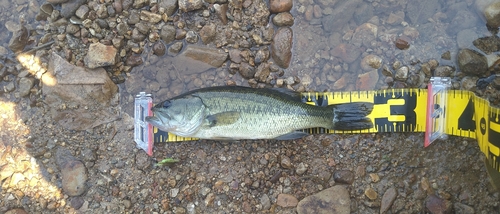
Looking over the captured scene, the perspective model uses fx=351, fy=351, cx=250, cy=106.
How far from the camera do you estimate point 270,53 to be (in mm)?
4859

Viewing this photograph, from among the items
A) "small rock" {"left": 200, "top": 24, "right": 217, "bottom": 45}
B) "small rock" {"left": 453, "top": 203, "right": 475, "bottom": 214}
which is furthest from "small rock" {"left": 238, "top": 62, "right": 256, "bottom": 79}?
"small rock" {"left": 453, "top": 203, "right": 475, "bottom": 214}

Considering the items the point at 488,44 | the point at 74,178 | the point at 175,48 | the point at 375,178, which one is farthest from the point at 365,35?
the point at 74,178

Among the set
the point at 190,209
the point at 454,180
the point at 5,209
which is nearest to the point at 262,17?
the point at 190,209

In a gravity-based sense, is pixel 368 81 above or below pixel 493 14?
below

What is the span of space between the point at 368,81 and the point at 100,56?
3639 mm

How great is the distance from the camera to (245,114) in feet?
14.4

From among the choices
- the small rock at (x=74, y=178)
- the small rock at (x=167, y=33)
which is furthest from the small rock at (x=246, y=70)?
the small rock at (x=74, y=178)

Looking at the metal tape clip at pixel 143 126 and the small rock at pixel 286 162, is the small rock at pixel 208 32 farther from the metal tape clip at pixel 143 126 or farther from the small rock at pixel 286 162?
the small rock at pixel 286 162

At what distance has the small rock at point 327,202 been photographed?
4480mm

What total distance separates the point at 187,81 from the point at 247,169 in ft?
4.86

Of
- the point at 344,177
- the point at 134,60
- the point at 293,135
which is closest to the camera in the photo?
the point at 293,135

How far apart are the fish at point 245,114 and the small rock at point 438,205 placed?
4.54 feet

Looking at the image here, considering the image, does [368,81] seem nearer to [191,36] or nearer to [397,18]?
[397,18]

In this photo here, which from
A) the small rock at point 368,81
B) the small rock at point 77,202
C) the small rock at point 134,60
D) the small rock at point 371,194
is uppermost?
the small rock at point 134,60
